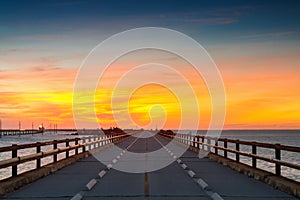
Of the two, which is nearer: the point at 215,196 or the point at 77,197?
the point at 77,197

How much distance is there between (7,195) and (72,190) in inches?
73.4

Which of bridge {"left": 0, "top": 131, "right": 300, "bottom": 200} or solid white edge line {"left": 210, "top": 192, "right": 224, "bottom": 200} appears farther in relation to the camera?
bridge {"left": 0, "top": 131, "right": 300, "bottom": 200}

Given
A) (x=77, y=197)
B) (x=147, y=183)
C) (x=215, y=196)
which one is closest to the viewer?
(x=77, y=197)

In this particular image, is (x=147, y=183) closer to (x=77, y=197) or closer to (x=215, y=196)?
(x=215, y=196)

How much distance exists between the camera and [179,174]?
18.6 m

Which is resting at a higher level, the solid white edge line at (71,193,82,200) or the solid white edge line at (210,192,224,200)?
the solid white edge line at (71,193,82,200)

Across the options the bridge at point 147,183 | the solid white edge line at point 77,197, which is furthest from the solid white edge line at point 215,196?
the solid white edge line at point 77,197

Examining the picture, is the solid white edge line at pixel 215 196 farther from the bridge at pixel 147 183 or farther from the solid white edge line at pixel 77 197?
the solid white edge line at pixel 77 197

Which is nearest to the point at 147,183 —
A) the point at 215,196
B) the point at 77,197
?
the point at 215,196

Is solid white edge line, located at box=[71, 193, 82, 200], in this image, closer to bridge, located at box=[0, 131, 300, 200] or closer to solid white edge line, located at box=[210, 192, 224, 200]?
bridge, located at box=[0, 131, 300, 200]

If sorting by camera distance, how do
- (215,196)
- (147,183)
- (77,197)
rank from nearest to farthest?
(77,197) → (215,196) → (147,183)

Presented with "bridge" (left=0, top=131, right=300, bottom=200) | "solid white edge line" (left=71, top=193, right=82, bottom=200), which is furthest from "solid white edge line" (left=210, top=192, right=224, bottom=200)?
"solid white edge line" (left=71, top=193, right=82, bottom=200)

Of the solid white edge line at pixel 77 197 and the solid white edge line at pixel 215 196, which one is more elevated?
A: the solid white edge line at pixel 77 197

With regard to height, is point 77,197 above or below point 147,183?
above
